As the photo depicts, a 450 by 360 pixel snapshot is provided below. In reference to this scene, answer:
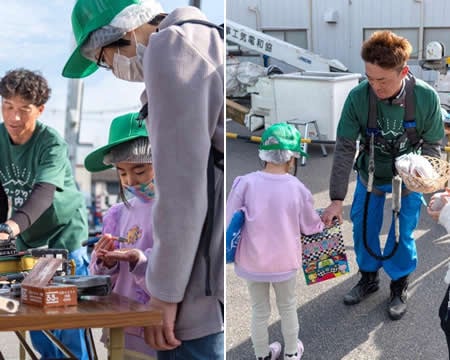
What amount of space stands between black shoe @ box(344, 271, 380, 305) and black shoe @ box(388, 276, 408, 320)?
0.61 ft

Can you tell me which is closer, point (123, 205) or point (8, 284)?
point (8, 284)

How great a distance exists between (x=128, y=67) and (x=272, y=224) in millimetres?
1415

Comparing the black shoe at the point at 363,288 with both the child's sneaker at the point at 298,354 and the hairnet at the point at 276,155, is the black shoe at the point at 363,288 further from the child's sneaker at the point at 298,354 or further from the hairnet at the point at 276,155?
the hairnet at the point at 276,155

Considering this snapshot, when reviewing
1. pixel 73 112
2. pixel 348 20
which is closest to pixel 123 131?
pixel 73 112

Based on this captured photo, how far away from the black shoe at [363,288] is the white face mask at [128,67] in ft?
8.33

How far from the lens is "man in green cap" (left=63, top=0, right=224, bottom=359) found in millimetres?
1506

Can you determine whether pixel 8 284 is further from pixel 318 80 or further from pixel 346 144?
pixel 318 80

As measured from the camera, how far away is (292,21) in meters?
12.1

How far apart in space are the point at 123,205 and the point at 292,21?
10279 mm

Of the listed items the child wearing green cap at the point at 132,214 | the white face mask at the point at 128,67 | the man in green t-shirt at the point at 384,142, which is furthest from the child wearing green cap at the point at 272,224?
the white face mask at the point at 128,67

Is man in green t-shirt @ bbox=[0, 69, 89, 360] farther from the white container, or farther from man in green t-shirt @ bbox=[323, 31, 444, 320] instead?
the white container

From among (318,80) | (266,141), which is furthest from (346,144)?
(318,80)

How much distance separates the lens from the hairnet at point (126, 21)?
1783 mm

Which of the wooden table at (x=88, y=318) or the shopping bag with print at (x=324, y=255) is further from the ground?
the wooden table at (x=88, y=318)
